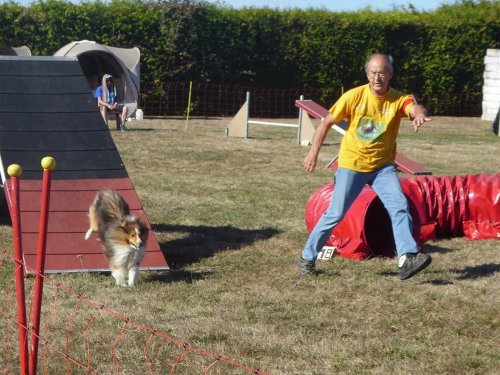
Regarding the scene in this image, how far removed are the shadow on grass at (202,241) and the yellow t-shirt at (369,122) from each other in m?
1.66

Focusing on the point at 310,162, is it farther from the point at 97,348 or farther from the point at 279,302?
the point at 97,348

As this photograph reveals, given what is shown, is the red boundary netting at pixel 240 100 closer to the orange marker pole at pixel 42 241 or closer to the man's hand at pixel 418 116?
the man's hand at pixel 418 116

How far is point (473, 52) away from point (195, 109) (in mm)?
8772

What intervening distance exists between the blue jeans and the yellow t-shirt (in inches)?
2.9

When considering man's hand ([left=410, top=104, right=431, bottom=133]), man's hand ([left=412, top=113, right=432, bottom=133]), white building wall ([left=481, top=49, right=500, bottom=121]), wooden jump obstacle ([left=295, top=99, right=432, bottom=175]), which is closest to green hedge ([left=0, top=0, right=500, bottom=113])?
white building wall ([left=481, top=49, right=500, bottom=121])

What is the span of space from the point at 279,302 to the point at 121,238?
4.16ft

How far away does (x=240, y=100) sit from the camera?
25.1m

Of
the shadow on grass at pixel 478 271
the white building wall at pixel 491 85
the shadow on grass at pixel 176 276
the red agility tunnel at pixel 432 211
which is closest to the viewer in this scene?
the shadow on grass at pixel 176 276

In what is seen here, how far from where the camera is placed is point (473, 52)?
2667 centimetres

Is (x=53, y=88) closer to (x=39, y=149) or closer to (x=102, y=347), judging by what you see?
(x=39, y=149)

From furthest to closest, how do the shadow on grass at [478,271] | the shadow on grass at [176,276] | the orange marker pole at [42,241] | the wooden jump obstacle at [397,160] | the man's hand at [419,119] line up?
the wooden jump obstacle at [397,160] < the shadow on grass at [478,271] < the shadow on grass at [176,276] < the man's hand at [419,119] < the orange marker pole at [42,241]

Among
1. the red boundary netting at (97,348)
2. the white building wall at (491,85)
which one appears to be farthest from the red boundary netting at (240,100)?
the red boundary netting at (97,348)

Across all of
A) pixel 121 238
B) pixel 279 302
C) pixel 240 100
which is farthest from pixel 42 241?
pixel 240 100

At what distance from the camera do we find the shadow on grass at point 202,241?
7.19 meters
